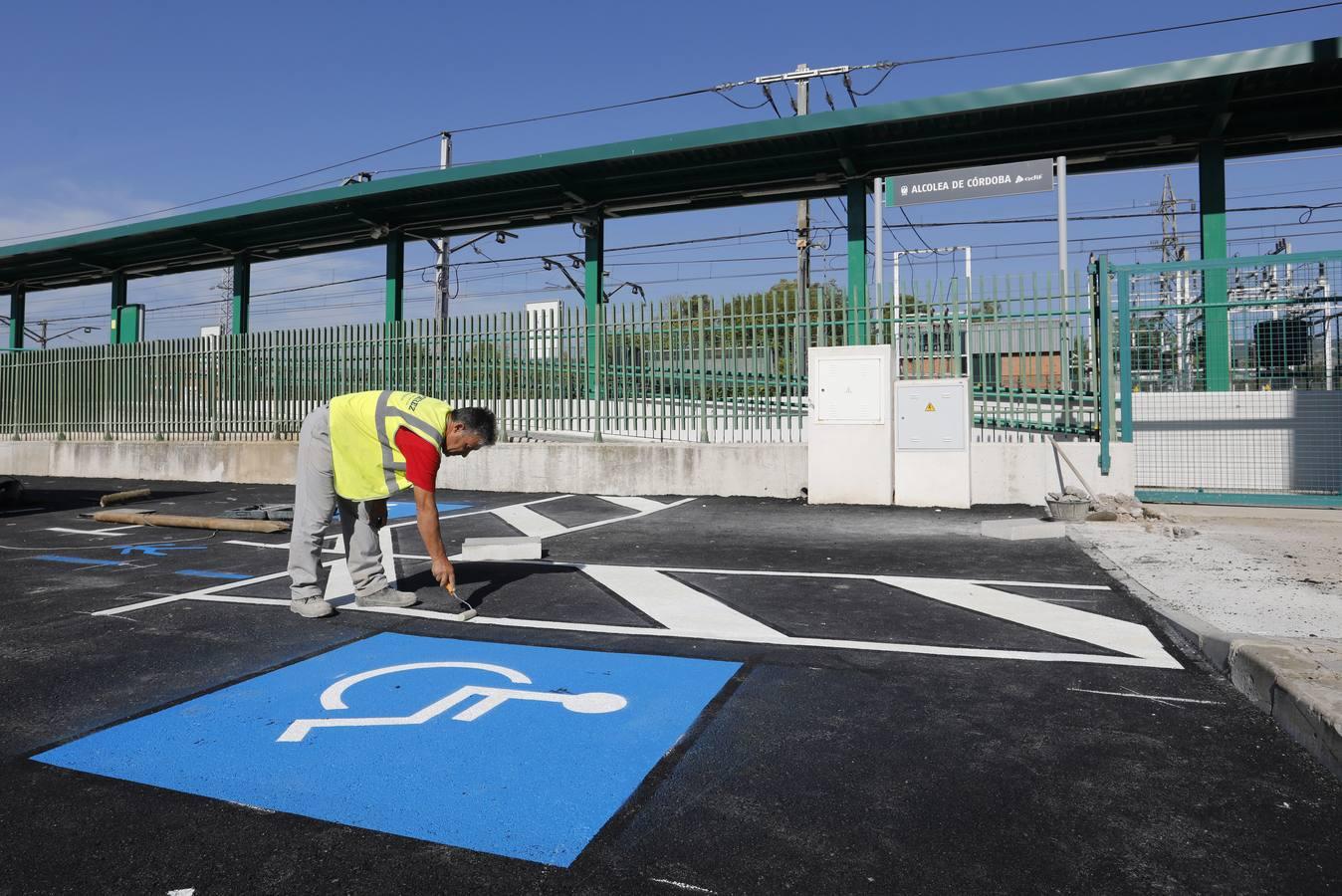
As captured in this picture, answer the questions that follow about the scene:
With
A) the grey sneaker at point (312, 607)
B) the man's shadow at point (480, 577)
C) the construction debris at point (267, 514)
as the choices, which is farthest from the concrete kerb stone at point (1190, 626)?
the construction debris at point (267, 514)

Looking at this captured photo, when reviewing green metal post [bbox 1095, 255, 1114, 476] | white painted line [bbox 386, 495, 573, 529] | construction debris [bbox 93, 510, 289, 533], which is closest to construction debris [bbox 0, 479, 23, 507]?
construction debris [bbox 93, 510, 289, 533]

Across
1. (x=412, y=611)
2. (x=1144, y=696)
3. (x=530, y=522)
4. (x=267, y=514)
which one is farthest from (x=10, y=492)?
(x=1144, y=696)

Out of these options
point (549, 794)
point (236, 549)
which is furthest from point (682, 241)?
point (549, 794)

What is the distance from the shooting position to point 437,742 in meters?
3.22

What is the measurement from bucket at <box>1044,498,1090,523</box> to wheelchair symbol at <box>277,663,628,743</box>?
279 inches

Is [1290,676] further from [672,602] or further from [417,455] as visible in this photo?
[417,455]

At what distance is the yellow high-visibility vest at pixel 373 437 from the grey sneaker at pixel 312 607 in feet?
2.27

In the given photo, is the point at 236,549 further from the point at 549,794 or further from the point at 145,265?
the point at 145,265

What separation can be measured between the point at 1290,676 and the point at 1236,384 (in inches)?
342

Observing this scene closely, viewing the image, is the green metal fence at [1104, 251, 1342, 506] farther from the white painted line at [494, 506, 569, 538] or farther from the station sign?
the white painted line at [494, 506, 569, 538]

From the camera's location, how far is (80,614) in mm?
5367

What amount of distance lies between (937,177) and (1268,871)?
45.7 feet

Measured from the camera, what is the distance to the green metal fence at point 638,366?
10820 millimetres

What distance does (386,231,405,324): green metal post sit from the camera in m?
20.1
